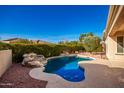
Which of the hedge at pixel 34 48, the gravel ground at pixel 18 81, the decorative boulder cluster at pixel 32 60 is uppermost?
the hedge at pixel 34 48

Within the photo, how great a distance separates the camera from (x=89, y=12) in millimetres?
9836

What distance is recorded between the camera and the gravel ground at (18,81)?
755 cm

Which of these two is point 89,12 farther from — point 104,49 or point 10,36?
point 104,49

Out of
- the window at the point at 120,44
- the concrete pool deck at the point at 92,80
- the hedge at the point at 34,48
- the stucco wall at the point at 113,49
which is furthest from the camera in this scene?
the stucco wall at the point at 113,49

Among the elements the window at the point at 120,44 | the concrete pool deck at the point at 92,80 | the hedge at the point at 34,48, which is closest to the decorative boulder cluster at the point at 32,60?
the hedge at the point at 34,48

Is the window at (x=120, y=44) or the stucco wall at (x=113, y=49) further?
the stucco wall at (x=113, y=49)

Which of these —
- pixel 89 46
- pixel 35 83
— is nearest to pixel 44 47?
pixel 89 46

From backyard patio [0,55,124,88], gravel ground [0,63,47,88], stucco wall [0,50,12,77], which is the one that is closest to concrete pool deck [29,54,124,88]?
backyard patio [0,55,124,88]

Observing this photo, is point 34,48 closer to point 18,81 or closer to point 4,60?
point 4,60

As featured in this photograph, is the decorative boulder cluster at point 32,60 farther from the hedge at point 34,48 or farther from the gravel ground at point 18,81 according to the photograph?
the gravel ground at point 18,81

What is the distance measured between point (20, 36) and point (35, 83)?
3213mm

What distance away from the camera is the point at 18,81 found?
8078 millimetres

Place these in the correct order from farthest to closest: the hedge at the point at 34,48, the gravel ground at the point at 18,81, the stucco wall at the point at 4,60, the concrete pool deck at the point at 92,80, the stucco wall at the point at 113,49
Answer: the stucco wall at the point at 113,49, the hedge at the point at 34,48, the stucco wall at the point at 4,60, the gravel ground at the point at 18,81, the concrete pool deck at the point at 92,80

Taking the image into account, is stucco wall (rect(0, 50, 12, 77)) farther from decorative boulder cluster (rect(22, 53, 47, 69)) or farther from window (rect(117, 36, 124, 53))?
window (rect(117, 36, 124, 53))
